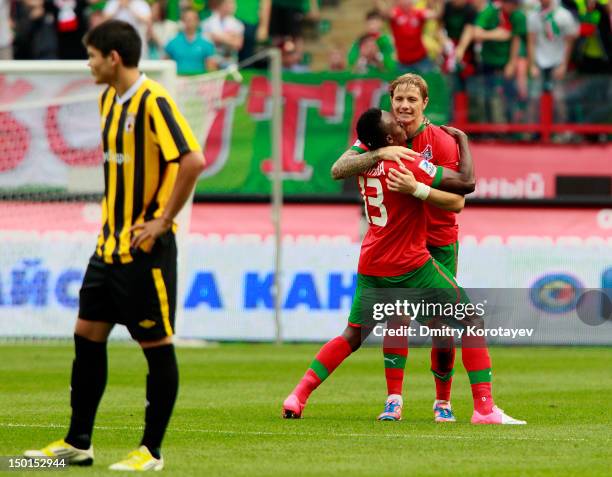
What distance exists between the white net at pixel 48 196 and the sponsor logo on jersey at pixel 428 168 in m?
9.02

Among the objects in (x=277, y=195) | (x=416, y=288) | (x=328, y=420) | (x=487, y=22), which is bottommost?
(x=328, y=420)

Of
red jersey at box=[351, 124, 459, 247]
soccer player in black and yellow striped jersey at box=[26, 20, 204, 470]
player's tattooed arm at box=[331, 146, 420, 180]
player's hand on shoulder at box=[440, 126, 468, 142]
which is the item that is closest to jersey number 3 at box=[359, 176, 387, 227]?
player's tattooed arm at box=[331, 146, 420, 180]

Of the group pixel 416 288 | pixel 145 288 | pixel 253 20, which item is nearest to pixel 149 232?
pixel 145 288

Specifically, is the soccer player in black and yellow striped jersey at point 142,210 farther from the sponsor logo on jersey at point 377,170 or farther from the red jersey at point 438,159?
the red jersey at point 438,159

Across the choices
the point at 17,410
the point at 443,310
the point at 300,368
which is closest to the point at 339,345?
the point at 443,310

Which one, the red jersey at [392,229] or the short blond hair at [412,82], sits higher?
the short blond hair at [412,82]

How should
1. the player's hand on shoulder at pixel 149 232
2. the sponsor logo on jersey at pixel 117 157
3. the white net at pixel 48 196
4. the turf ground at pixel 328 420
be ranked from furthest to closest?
the white net at pixel 48 196 < the turf ground at pixel 328 420 < the sponsor logo on jersey at pixel 117 157 < the player's hand on shoulder at pixel 149 232

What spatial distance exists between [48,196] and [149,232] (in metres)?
11.7

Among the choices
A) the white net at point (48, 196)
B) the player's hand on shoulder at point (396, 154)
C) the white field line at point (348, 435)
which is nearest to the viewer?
the white field line at point (348, 435)

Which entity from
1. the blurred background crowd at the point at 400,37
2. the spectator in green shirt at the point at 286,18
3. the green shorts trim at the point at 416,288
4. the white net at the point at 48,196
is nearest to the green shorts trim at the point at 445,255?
the green shorts trim at the point at 416,288

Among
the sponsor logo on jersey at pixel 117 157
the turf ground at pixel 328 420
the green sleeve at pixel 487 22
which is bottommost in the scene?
the turf ground at pixel 328 420

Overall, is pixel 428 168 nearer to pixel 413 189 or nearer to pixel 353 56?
pixel 413 189

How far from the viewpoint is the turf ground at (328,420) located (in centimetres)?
806

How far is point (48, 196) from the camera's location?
1881cm
